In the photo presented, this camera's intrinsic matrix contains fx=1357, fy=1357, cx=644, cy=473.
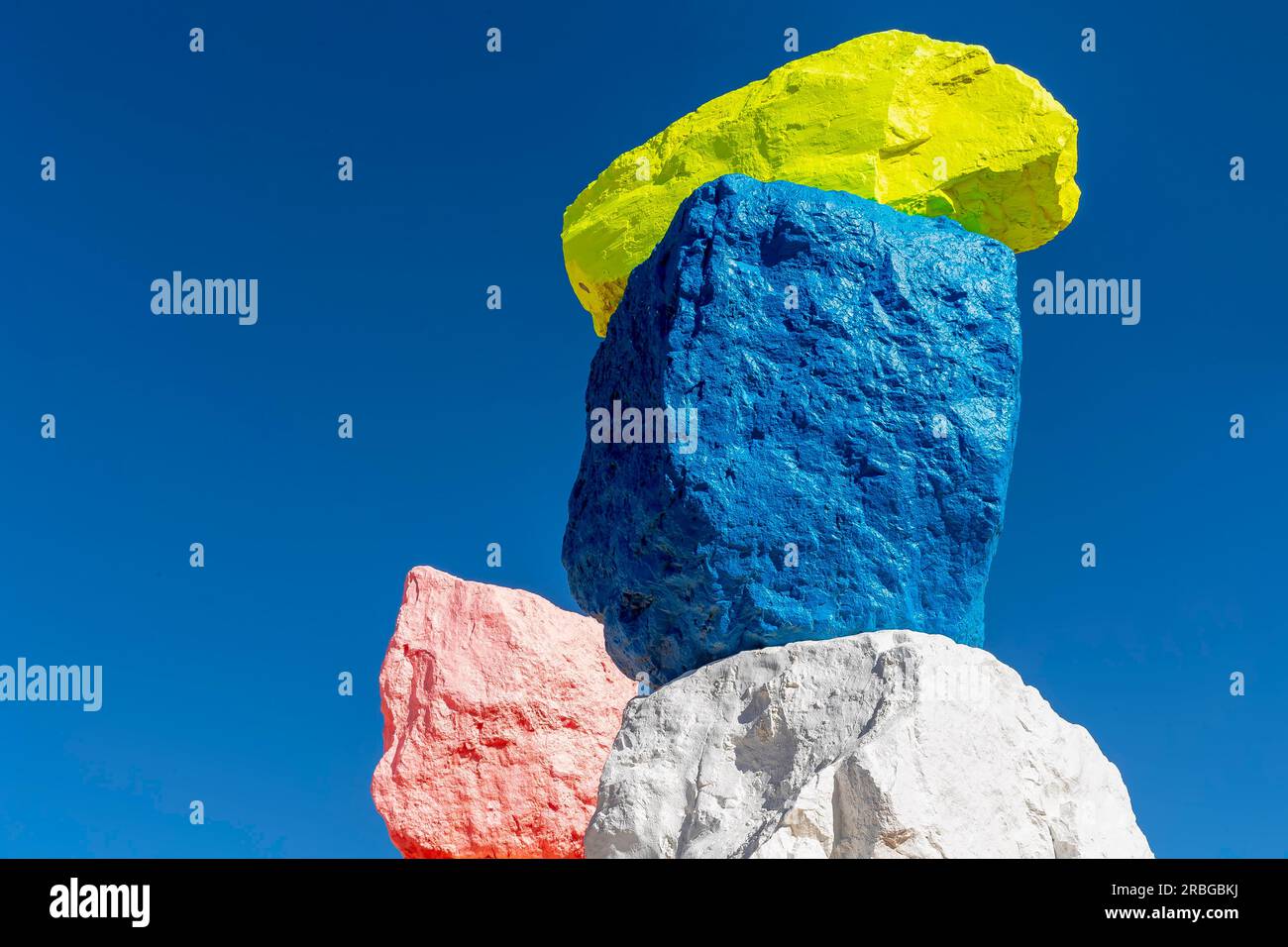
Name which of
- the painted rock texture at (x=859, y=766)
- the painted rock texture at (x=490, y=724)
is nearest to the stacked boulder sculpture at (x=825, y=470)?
the painted rock texture at (x=859, y=766)

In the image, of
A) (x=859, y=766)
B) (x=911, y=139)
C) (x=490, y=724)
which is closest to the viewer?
(x=859, y=766)

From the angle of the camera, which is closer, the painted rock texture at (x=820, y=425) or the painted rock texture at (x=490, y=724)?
the painted rock texture at (x=820, y=425)

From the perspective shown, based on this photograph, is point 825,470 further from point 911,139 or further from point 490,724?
point 490,724

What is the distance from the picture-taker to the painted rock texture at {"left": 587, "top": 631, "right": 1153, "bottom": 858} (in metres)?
4.91

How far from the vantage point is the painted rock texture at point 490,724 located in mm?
10383

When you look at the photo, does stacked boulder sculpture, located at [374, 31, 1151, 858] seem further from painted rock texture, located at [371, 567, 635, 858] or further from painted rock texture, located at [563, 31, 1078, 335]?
painted rock texture, located at [371, 567, 635, 858]

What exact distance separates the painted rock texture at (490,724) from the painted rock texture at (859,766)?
4.76 meters

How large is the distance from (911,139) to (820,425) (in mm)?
1560

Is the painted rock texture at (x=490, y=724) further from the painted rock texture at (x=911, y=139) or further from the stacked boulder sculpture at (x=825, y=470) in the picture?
the painted rock texture at (x=911, y=139)

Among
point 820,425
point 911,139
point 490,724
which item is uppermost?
point 911,139

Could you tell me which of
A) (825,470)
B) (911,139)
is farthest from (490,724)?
(911,139)

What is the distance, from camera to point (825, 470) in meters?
5.94
